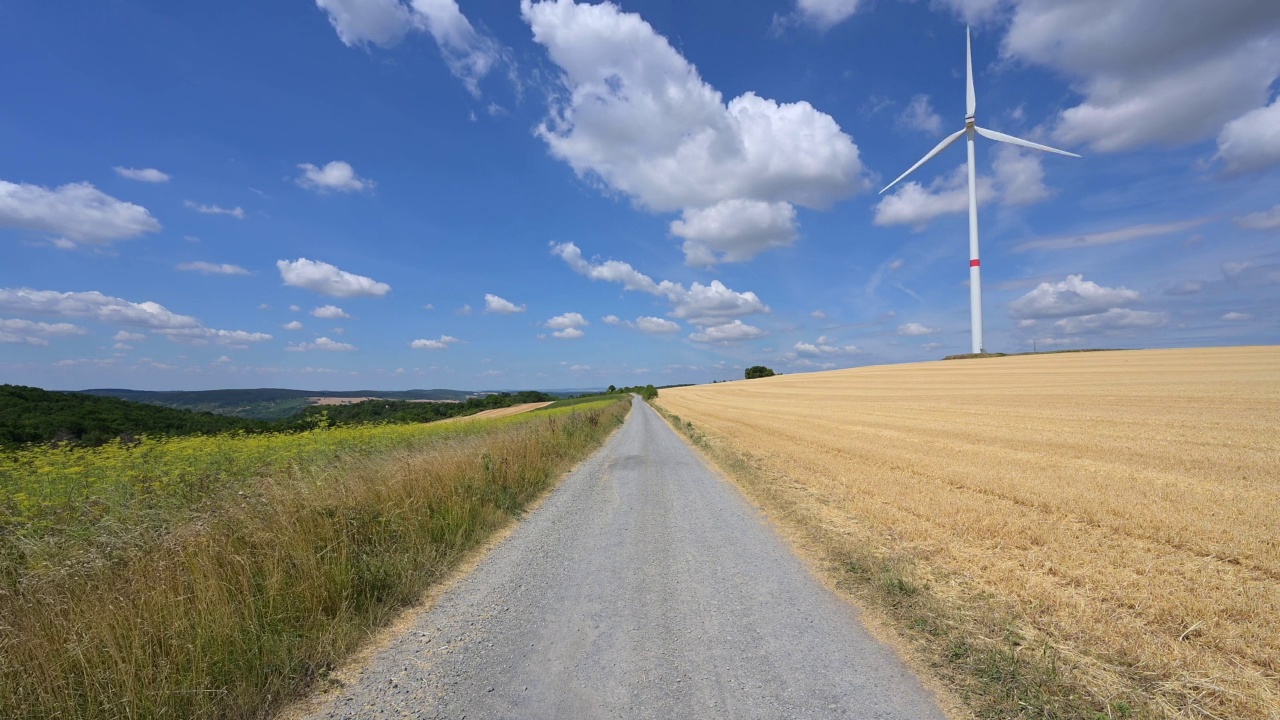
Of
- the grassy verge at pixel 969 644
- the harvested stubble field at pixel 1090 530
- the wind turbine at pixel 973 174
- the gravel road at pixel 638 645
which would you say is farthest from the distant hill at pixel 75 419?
the wind turbine at pixel 973 174

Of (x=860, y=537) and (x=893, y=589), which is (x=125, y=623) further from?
(x=860, y=537)

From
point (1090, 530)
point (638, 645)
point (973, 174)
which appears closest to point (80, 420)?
point (638, 645)

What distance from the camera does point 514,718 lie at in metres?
3.45

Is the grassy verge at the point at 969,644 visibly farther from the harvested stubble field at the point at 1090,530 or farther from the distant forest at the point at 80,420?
the distant forest at the point at 80,420

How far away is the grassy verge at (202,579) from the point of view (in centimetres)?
354

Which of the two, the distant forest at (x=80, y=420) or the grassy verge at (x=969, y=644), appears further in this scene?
the distant forest at (x=80, y=420)

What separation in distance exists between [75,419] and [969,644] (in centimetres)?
2554

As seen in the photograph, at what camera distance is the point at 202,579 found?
4582 millimetres

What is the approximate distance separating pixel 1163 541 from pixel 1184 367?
41.5m

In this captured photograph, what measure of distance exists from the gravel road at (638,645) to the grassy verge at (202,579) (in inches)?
26.4

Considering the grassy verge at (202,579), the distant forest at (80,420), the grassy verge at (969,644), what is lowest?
the grassy verge at (969,644)

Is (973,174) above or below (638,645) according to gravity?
above

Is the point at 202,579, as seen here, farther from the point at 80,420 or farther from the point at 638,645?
the point at 80,420

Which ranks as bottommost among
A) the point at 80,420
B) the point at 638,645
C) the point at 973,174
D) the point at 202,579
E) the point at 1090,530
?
the point at 638,645
